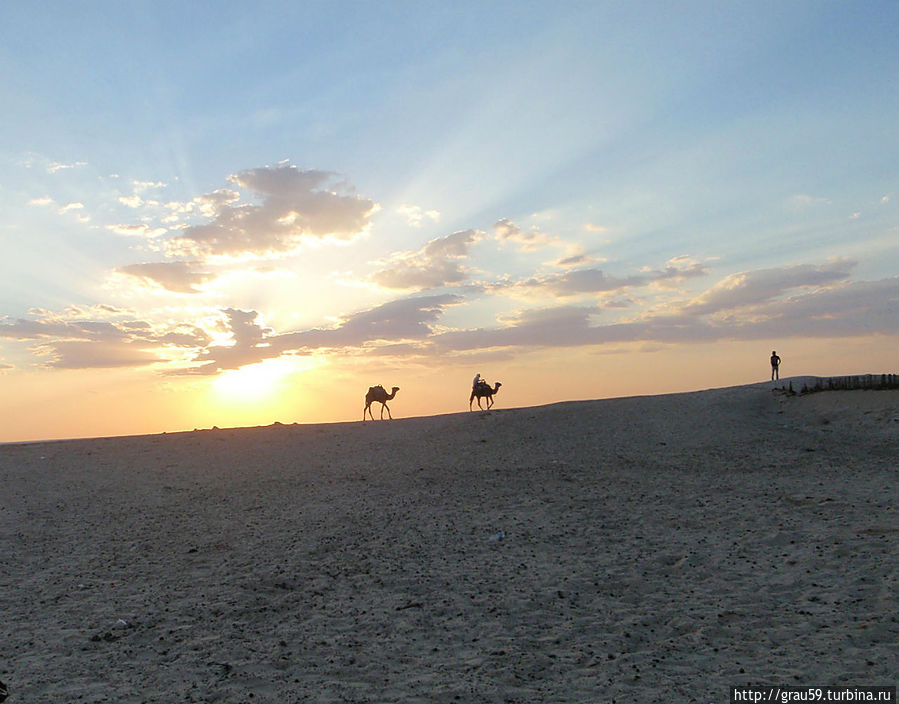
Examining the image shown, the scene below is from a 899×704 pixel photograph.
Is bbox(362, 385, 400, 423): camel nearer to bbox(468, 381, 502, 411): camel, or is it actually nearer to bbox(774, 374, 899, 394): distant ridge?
bbox(468, 381, 502, 411): camel

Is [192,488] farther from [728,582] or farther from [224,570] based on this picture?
[728,582]

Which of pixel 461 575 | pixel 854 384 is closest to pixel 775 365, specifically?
pixel 854 384

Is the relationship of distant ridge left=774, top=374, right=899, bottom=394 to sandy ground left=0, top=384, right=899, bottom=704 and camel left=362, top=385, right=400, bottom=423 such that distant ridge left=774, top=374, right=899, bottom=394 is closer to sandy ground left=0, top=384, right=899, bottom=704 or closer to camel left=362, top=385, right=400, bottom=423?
sandy ground left=0, top=384, right=899, bottom=704

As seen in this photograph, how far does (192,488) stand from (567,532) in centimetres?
1047

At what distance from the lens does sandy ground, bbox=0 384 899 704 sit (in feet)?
23.4

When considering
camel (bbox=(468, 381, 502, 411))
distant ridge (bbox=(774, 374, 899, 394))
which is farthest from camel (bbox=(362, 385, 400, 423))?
distant ridge (bbox=(774, 374, 899, 394))

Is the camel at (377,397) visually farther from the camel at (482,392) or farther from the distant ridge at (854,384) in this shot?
the distant ridge at (854,384)

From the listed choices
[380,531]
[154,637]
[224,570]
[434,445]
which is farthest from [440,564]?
[434,445]

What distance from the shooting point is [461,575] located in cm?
1020

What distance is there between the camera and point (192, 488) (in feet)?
58.9

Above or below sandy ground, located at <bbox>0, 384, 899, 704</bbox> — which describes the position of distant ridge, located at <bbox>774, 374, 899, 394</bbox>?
above

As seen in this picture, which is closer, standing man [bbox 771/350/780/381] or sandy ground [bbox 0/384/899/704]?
sandy ground [bbox 0/384/899/704]

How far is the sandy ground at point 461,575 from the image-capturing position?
7.14m

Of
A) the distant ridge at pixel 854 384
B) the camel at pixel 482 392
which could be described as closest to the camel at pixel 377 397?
the camel at pixel 482 392
